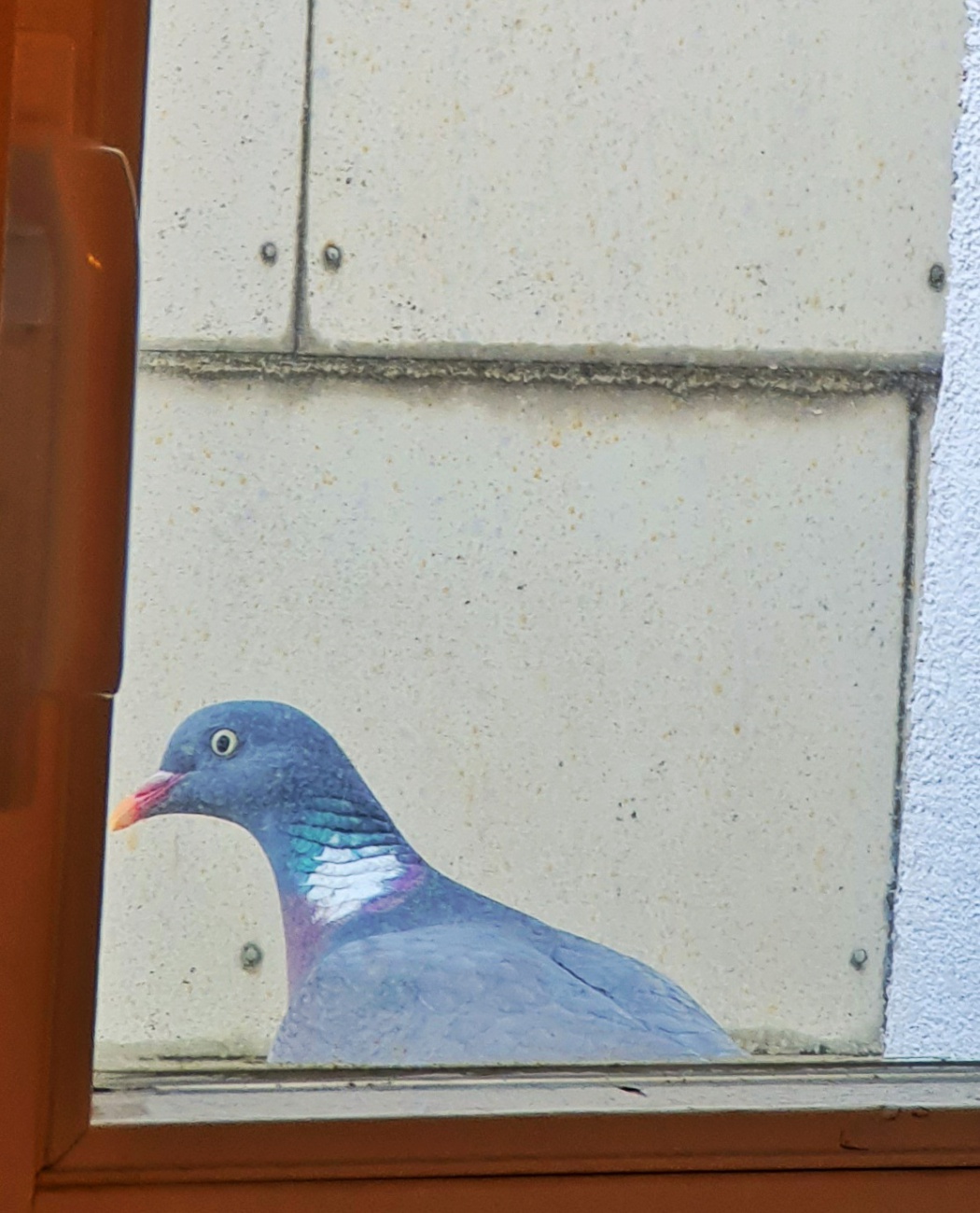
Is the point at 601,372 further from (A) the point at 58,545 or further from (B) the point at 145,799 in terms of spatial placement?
(A) the point at 58,545

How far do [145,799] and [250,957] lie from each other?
129 millimetres

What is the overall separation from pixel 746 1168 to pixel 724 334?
0.53 meters

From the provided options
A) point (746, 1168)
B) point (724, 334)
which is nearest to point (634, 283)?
point (724, 334)

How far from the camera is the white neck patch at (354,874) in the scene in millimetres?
745

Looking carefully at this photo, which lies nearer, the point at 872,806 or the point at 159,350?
the point at 159,350

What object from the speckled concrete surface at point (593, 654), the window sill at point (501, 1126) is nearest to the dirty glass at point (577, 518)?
the speckled concrete surface at point (593, 654)

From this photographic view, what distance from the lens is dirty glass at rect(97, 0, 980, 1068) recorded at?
0.72 meters

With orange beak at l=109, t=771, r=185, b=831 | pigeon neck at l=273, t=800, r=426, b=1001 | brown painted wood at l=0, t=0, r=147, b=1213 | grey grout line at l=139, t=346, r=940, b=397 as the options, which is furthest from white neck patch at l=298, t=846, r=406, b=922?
brown painted wood at l=0, t=0, r=147, b=1213

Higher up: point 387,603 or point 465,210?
point 465,210

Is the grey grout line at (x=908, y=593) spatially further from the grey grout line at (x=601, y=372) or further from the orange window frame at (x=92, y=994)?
the orange window frame at (x=92, y=994)

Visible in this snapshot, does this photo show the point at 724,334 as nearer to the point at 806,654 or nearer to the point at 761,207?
the point at 761,207

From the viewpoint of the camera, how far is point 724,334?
80 centimetres

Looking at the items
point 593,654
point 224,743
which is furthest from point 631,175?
point 224,743

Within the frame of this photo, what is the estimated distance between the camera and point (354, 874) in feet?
2.45
